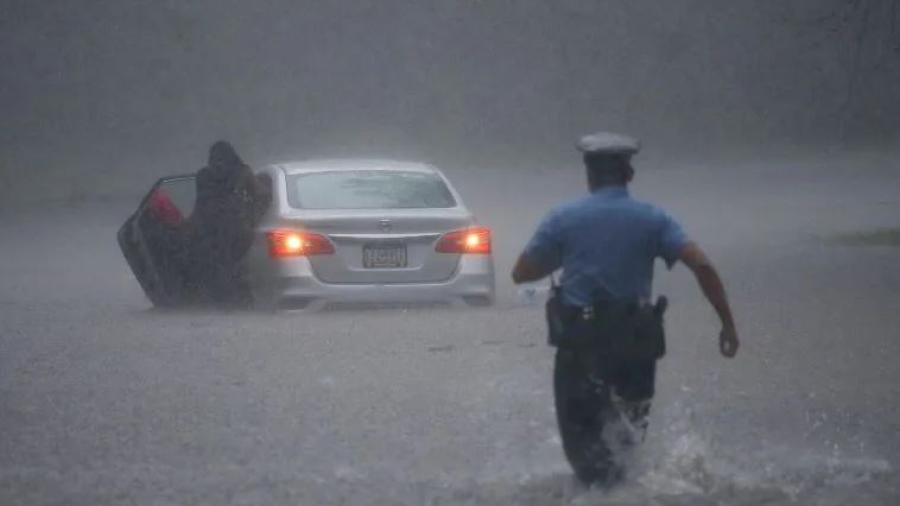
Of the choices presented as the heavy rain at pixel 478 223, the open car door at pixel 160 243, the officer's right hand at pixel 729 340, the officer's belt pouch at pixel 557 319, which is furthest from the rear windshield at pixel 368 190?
the officer's right hand at pixel 729 340

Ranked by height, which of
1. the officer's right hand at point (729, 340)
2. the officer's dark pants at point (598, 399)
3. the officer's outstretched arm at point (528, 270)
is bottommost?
the officer's dark pants at point (598, 399)

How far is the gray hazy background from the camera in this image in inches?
1809

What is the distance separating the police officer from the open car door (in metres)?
9.15

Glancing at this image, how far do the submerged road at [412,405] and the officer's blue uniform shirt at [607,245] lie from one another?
857mm

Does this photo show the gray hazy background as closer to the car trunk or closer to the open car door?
the open car door

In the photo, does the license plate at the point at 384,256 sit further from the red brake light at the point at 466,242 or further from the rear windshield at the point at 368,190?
the rear windshield at the point at 368,190

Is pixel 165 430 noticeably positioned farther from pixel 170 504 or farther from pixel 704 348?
pixel 704 348

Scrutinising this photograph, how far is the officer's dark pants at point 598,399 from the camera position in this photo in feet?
25.1

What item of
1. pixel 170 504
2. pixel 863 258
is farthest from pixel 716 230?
pixel 170 504

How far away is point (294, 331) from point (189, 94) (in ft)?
107

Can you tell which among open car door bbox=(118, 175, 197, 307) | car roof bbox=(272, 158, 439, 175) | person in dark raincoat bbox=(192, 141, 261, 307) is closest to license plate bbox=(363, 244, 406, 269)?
person in dark raincoat bbox=(192, 141, 261, 307)

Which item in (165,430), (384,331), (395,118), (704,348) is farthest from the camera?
(395,118)

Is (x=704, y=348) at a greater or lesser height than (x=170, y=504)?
lesser

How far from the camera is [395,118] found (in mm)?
46406
